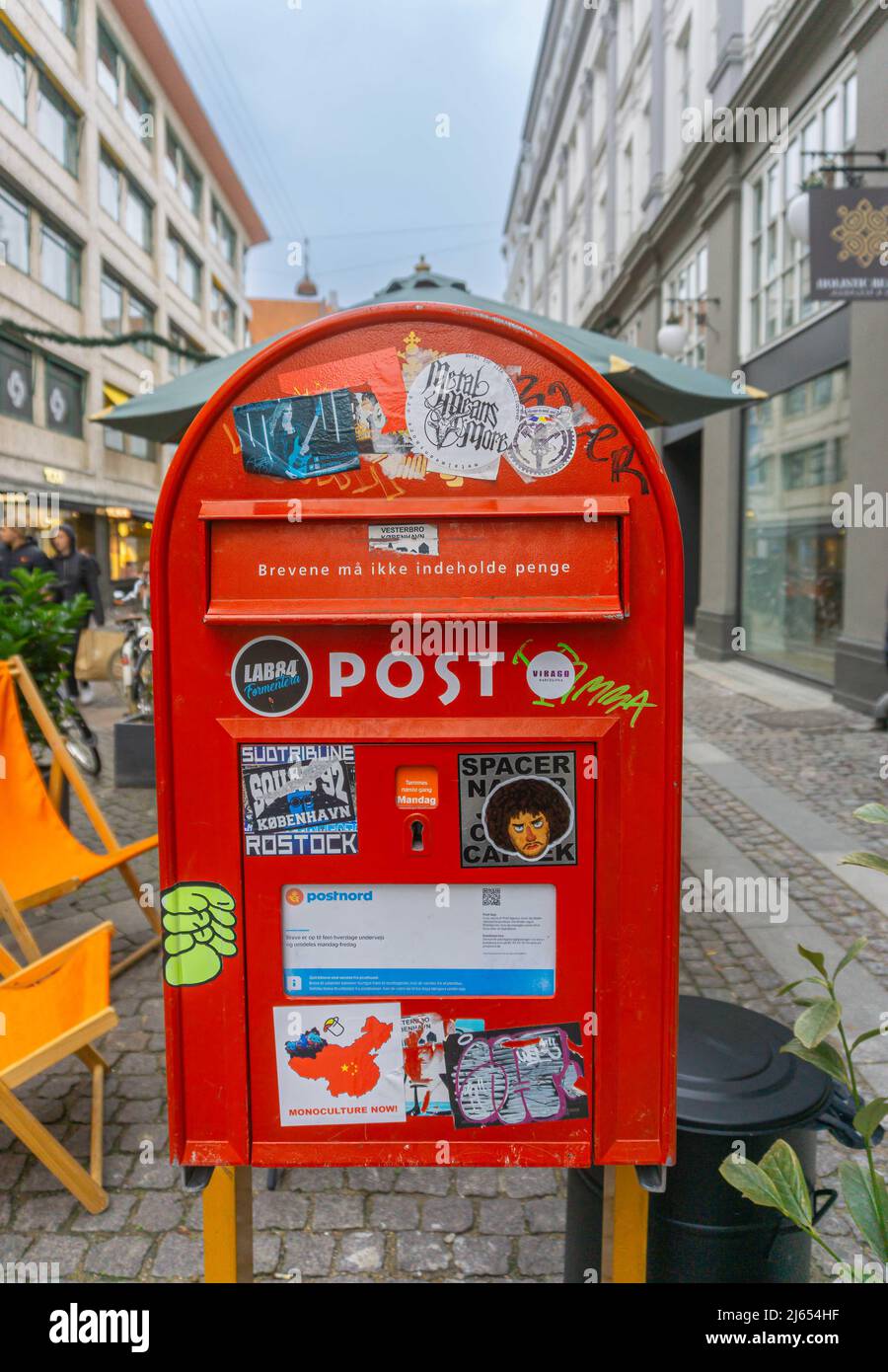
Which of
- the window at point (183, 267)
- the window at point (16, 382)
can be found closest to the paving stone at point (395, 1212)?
the window at point (16, 382)

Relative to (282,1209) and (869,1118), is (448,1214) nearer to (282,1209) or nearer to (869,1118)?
(282,1209)

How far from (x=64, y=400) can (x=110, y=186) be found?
6618 millimetres

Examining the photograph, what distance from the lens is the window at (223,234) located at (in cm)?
3716

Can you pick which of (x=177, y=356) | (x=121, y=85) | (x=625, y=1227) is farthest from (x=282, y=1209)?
(x=177, y=356)

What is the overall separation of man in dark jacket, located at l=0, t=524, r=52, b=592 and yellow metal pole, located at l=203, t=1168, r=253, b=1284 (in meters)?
9.13

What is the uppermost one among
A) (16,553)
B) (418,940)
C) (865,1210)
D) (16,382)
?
(16,382)

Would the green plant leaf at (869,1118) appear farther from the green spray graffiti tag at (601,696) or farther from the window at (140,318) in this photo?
the window at (140,318)

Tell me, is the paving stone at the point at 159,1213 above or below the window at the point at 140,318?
below

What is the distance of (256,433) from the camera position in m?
1.71

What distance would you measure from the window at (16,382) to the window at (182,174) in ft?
42.3

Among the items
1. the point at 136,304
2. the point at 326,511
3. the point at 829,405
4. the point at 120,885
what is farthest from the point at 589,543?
the point at 136,304

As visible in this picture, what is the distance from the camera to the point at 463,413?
1.69 metres

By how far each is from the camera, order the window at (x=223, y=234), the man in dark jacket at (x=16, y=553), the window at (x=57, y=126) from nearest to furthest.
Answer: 1. the man in dark jacket at (x=16, y=553)
2. the window at (x=57, y=126)
3. the window at (x=223, y=234)
